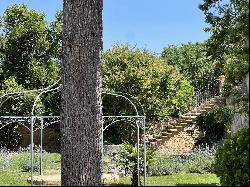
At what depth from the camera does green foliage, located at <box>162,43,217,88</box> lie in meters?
36.6

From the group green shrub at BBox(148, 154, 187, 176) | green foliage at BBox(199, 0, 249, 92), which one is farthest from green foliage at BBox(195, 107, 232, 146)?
green foliage at BBox(199, 0, 249, 92)

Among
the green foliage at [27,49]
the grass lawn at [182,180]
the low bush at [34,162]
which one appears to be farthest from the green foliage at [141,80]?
the grass lawn at [182,180]

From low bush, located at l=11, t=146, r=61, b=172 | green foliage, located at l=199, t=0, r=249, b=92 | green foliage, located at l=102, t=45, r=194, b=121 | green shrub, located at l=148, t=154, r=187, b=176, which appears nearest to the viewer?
green foliage, located at l=199, t=0, r=249, b=92

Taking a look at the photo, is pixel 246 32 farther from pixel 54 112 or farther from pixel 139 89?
pixel 54 112

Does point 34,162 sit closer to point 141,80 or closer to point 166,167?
point 166,167

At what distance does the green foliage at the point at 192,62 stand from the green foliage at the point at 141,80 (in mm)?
4909

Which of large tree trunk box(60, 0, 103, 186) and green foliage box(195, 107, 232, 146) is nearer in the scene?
large tree trunk box(60, 0, 103, 186)

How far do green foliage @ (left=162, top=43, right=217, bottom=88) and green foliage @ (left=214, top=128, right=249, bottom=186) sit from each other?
23.3 metres

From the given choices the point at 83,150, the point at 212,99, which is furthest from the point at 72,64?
the point at 212,99

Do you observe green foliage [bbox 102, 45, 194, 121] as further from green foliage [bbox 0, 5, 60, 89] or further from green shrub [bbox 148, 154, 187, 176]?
green shrub [bbox 148, 154, 187, 176]

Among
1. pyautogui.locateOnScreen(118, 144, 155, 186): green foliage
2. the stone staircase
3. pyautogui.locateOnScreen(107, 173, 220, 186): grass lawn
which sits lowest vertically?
pyautogui.locateOnScreen(107, 173, 220, 186): grass lawn

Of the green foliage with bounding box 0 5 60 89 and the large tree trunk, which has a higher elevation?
the green foliage with bounding box 0 5 60 89

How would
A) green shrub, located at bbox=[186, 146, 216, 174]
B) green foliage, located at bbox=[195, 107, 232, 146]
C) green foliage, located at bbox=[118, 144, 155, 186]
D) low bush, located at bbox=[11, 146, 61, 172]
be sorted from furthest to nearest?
1. green foliage, located at bbox=[195, 107, 232, 146]
2. low bush, located at bbox=[11, 146, 61, 172]
3. green shrub, located at bbox=[186, 146, 216, 174]
4. green foliage, located at bbox=[118, 144, 155, 186]

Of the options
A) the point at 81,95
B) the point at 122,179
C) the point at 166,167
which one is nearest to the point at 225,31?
the point at 81,95
